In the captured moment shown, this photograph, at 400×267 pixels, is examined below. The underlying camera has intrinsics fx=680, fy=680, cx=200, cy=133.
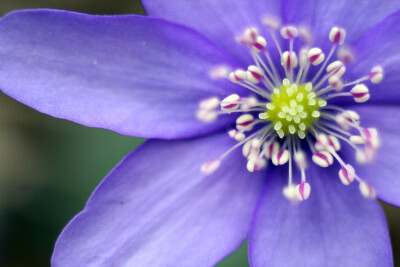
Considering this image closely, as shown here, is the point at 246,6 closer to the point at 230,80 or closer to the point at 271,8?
the point at 271,8

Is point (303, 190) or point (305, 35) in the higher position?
point (305, 35)

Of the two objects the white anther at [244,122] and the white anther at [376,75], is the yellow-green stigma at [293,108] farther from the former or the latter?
the white anther at [376,75]

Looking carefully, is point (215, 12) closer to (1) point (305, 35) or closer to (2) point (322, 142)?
(1) point (305, 35)

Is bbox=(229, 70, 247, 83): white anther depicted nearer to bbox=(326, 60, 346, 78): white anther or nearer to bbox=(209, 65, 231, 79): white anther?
bbox=(209, 65, 231, 79): white anther

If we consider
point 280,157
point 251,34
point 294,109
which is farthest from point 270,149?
point 251,34

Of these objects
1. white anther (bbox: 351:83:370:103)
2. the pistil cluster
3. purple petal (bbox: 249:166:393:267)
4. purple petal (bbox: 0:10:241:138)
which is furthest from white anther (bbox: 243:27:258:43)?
purple petal (bbox: 249:166:393:267)

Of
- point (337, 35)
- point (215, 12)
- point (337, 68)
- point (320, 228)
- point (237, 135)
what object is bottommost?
point (320, 228)
